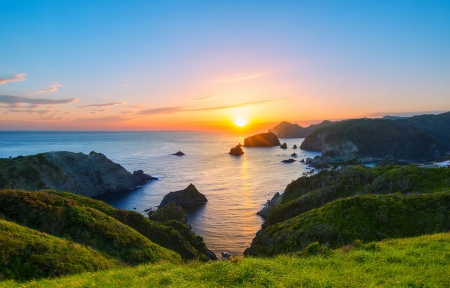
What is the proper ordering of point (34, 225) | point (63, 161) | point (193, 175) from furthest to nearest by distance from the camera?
point (193, 175) → point (63, 161) → point (34, 225)

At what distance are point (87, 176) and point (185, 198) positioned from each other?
135 ft

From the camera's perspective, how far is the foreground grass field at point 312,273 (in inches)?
373

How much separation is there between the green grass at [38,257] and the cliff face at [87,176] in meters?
74.9

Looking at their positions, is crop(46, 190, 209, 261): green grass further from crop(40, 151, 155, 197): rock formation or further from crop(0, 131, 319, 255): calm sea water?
crop(40, 151, 155, 197): rock formation

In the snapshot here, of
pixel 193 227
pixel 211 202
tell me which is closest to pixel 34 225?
pixel 193 227

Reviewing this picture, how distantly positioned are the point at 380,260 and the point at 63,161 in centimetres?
9769

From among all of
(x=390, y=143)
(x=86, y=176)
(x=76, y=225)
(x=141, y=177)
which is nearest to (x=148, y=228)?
(x=76, y=225)

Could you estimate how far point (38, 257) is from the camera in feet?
48.1

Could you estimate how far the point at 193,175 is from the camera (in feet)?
371

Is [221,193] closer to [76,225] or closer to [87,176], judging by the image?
[87,176]

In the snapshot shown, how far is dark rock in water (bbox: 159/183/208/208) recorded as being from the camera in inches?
2810

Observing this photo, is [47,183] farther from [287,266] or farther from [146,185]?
[287,266]

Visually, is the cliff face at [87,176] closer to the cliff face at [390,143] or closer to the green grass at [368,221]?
the green grass at [368,221]

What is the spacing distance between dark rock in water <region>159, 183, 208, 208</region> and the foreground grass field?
60.5m
